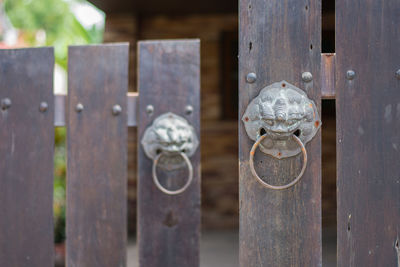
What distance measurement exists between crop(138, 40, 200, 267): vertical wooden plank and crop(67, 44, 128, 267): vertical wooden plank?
2.7 inches

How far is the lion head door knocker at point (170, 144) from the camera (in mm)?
1585

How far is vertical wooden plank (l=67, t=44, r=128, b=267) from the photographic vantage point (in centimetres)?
159

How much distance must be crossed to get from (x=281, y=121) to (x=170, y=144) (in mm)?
465

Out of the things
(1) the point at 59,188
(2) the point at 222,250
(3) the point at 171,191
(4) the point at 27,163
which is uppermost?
A: (4) the point at 27,163

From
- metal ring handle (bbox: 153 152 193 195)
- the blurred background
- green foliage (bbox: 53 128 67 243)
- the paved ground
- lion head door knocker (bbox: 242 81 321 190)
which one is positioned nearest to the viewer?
lion head door knocker (bbox: 242 81 321 190)

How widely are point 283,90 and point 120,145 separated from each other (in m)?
0.62

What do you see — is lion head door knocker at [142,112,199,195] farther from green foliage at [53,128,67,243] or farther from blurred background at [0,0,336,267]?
green foliage at [53,128,67,243]

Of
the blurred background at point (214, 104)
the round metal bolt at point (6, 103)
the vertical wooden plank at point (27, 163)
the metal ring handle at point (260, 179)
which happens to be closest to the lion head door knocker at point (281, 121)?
the metal ring handle at point (260, 179)

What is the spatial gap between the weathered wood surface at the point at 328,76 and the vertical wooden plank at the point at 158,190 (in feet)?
1.53

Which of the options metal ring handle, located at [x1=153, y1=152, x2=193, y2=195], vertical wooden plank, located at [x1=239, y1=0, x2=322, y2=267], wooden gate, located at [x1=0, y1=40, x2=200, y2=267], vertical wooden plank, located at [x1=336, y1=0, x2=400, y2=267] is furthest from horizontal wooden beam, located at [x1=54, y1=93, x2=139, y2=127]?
vertical wooden plank, located at [x1=336, y1=0, x2=400, y2=267]

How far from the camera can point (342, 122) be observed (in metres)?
1.33

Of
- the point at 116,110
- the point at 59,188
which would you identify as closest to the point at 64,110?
the point at 116,110

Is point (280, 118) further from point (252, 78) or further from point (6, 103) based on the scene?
point (6, 103)

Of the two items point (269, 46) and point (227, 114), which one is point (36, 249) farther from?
point (227, 114)
